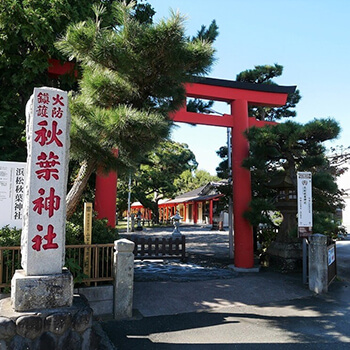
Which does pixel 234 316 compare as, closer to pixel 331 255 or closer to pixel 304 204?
pixel 304 204

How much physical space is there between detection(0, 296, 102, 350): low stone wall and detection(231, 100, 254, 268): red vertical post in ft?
19.9

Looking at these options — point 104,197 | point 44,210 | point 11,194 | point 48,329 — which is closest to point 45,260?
point 44,210

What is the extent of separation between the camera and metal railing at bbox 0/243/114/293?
5.15 meters

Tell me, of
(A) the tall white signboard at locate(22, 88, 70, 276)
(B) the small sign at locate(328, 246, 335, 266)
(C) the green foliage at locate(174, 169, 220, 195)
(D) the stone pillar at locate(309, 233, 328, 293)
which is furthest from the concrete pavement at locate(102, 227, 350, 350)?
(C) the green foliage at locate(174, 169, 220, 195)

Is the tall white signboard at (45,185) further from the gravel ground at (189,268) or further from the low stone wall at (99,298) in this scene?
the gravel ground at (189,268)

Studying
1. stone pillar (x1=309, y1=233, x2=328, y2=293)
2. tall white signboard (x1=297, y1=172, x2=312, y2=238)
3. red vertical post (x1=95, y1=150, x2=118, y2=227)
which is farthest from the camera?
red vertical post (x1=95, y1=150, x2=118, y2=227)

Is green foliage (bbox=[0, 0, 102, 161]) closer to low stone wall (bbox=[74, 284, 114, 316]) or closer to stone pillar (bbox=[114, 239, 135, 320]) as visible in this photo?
stone pillar (bbox=[114, 239, 135, 320])

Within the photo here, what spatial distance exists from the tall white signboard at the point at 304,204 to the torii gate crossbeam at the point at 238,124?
1.53 metres

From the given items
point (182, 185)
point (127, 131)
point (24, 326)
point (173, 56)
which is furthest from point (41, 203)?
point (182, 185)

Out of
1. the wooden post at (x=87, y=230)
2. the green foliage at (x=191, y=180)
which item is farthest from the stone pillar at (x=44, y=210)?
the green foliage at (x=191, y=180)

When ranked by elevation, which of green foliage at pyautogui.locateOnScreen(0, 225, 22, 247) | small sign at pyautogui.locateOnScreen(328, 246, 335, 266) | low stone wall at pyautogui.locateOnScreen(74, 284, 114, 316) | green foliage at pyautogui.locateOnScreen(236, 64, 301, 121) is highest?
green foliage at pyautogui.locateOnScreen(236, 64, 301, 121)

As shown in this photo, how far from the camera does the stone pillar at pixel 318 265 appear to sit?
7062 millimetres

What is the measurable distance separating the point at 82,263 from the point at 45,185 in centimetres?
230

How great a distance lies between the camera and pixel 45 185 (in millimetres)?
3908
